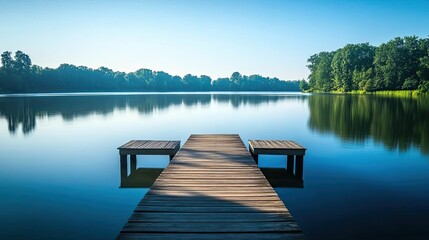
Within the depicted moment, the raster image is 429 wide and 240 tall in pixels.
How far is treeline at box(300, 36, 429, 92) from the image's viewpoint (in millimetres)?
69125

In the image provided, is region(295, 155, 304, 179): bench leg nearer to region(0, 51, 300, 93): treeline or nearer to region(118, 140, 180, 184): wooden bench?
region(118, 140, 180, 184): wooden bench

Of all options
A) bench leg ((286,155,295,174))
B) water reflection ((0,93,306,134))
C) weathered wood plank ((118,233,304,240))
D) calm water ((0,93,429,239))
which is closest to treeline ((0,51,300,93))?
water reflection ((0,93,306,134))

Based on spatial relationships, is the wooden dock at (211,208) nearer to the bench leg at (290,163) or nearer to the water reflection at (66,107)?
the bench leg at (290,163)

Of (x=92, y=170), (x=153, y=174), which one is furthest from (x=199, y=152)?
(x=92, y=170)

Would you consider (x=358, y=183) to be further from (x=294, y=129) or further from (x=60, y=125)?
(x=60, y=125)

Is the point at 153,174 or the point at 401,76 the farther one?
the point at 401,76

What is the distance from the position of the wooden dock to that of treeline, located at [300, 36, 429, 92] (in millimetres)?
73819

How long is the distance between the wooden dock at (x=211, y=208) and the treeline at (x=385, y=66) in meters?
73.8

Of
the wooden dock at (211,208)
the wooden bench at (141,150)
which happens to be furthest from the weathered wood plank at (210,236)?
the wooden bench at (141,150)

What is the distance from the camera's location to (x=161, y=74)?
167 metres

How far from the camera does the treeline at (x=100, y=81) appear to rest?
3723 inches

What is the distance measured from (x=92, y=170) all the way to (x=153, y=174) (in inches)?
97.7

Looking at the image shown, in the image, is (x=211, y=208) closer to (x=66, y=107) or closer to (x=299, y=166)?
(x=299, y=166)

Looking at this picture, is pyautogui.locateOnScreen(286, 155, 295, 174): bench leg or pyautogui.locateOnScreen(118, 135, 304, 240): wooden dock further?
pyautogui.locateOnScreen(286, 155, 295, 174): bench leg
